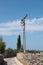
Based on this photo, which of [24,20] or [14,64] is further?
[24,20]

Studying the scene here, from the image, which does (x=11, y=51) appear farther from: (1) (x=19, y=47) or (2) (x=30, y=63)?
(2) (x=30, y=63)

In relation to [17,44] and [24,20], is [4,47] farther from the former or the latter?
[24,20]

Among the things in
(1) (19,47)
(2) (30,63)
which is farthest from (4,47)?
(2) (30,63)

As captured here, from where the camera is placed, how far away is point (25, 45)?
5941 centimetres

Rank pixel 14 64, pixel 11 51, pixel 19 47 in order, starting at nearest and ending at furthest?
pixel 14 64 → pixel 11 51 → pixel 19 47

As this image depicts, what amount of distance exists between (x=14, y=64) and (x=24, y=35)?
1530cm

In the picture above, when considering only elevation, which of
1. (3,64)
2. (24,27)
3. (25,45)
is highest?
(24,27)

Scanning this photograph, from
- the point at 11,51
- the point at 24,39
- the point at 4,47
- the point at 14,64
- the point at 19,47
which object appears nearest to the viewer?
the point at 14,64

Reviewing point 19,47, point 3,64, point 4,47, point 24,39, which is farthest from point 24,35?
point 19,47

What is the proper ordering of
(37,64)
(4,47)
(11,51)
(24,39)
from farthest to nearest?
(4,47) < (11,51) < (24,39) < (37,64)

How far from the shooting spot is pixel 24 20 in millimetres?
60312

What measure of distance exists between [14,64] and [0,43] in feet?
113

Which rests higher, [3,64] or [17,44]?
[17,44]

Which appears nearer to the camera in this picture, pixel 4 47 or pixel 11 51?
pixel 11 51
